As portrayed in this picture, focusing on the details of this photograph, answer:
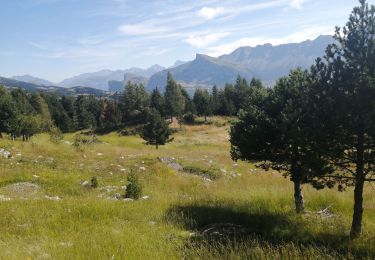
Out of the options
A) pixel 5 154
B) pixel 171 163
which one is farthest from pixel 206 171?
pixel 5 154

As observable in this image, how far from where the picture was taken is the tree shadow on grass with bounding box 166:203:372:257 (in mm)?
9820

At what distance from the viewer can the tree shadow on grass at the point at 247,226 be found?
9820mm

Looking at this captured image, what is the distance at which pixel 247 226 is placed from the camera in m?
11.7

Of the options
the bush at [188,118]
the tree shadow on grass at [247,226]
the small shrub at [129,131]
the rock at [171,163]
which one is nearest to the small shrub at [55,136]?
the rock at [171,163]

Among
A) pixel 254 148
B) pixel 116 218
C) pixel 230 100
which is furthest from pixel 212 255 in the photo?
pixel 230 100

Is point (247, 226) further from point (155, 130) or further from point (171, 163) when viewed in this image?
point (155, 130)

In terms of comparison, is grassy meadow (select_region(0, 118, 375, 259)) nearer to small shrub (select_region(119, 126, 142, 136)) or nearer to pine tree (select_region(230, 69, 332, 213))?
pine tree (select_region(230, 69, 332, 213))

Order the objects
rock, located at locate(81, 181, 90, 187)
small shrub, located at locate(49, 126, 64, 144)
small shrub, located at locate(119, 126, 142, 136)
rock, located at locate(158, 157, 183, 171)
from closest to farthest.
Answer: rock, located at locate(81, 181, 90, 187) < rock, located at locate(158, 157, 183, 171) < small shrub, located at locate(49, 126, 64, 144) < small shrub, located at locate(119, 126, 142, 136)

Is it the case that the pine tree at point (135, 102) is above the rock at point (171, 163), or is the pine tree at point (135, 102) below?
above

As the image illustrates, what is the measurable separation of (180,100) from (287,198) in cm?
8280

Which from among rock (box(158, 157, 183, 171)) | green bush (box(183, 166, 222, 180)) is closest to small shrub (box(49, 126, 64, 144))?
rock (box(158, 157, 183, 171))

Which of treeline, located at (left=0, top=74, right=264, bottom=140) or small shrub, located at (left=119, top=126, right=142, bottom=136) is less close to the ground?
treeline, located at (left=0, top=74, right=264, bottom=140)

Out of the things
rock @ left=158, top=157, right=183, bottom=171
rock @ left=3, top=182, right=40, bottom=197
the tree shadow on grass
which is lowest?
rock @ left=158, top=157, right=183, bottom=171

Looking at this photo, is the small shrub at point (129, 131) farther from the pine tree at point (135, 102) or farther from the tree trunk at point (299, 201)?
the tree trunk at point (299, 201)
